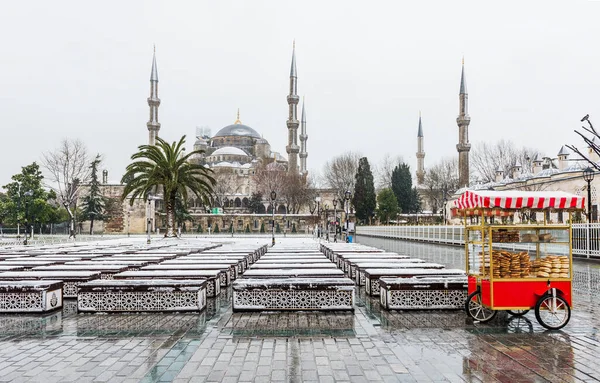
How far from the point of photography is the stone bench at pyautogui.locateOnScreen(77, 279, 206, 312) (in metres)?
6.75

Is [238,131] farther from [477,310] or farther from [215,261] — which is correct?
[477,310]

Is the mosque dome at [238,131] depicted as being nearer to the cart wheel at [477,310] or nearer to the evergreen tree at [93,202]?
the evergreen tree at [93,202]

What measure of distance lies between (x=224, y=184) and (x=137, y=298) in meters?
62.6

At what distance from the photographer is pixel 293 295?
21.9 feet

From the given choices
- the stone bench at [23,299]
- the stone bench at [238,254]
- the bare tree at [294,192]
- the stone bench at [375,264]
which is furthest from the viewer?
the bare tree at [294,192]

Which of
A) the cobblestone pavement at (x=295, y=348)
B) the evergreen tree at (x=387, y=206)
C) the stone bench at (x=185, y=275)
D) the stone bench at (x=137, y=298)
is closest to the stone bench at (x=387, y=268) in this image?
the cobblestone pavement at (x=295, y=348)

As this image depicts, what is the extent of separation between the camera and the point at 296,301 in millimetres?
6660

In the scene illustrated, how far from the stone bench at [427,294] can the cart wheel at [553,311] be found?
4.22 ft

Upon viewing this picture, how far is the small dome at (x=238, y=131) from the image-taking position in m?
96.1

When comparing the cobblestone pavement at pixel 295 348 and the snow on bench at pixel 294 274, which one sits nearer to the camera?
the cobblestone pavement at pixel 295 348

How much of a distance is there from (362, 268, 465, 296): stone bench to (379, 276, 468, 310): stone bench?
0.89 meters

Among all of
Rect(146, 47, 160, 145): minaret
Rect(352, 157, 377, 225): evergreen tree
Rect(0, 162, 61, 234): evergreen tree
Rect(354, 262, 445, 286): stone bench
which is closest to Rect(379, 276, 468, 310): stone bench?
Rect(354, 262, 445, 286): stone bench

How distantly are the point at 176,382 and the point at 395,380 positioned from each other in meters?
1.79

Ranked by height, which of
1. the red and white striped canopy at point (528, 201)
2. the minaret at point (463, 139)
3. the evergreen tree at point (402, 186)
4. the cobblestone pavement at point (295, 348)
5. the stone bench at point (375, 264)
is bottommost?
the cobblestone pavement at point (295, 348)
